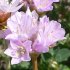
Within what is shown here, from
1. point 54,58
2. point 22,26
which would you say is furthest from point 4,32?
point 54,58

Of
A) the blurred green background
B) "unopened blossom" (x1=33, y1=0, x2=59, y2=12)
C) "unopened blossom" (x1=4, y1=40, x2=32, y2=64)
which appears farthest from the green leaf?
"unopened blossom" (x1=4, y1=40, x2=32, y2=64)

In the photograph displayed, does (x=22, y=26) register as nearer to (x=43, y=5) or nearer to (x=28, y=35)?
(x=28, y=35)

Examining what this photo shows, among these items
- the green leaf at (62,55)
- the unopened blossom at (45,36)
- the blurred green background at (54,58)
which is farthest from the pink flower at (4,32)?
the green leaf at (62,55)

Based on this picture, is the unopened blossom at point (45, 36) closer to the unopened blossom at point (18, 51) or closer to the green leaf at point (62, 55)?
the unopened blossom at point (18, 51)

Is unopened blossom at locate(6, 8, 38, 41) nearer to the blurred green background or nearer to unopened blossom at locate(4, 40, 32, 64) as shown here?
unopened blossom at locate(4, 40, 32, 64)

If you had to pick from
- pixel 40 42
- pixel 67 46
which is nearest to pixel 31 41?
pixel 40 42

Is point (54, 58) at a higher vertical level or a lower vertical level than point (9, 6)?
lower
